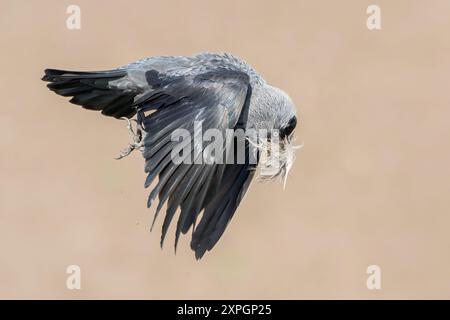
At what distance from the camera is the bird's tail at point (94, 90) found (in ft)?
20.5

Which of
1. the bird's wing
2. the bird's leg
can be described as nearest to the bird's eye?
the bird's wing

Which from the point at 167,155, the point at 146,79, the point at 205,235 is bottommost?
the point at 205,235

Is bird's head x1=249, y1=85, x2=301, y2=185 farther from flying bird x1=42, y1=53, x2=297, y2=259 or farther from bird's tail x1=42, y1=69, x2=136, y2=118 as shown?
bird's tail x1=42, y1=69, x2=136, y2=118

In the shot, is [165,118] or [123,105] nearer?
[165,118]

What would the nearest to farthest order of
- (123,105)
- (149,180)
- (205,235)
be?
(149,180)
(205,235)
(123,105)

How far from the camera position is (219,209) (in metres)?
6.00

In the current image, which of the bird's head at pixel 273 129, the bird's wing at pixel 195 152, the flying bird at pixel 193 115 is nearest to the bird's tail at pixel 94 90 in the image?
the flying bird at pixel 193 115

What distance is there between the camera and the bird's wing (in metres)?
5.53

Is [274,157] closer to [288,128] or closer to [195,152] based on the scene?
[288,128]

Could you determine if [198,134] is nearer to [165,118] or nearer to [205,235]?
[165,118]

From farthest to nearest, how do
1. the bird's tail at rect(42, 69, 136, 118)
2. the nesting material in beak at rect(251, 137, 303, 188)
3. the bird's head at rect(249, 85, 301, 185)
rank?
the bird's tail at rect(42, 69, 136, 118)
the nesting material in beak at rect(251, 137, 303, 188)
the bird's head at rect(249, 85, 301, 185)

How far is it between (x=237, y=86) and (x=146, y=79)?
22.1 inches

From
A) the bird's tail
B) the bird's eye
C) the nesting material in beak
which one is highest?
the bird's tail

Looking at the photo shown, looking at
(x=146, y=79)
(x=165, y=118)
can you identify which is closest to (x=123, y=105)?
(x=146, y=79)
